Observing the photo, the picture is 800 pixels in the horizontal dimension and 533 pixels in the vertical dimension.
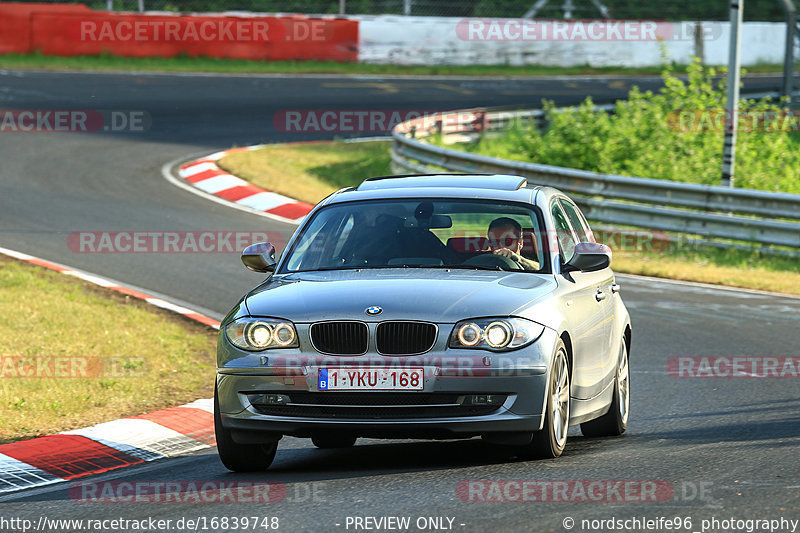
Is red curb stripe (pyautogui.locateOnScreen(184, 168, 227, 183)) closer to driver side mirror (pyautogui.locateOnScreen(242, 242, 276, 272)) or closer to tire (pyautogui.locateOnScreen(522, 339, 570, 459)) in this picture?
driver side mirror (pyautogui.locateOnScreen(242, 242, 276, 272))

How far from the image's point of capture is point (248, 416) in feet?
21.4

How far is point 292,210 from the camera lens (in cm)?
1930

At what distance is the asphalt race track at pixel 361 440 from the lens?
5.69 meters

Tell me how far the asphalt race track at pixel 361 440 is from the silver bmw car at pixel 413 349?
0.82 ft

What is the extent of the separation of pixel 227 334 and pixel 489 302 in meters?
1.35

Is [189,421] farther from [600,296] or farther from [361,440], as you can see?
[600,296]

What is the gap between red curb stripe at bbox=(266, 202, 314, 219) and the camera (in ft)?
62.3

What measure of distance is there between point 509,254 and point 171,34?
2756cm

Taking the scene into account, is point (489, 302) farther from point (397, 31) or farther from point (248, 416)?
point (397, 31)

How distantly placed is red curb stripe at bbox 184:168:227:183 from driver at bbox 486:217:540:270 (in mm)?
14163
